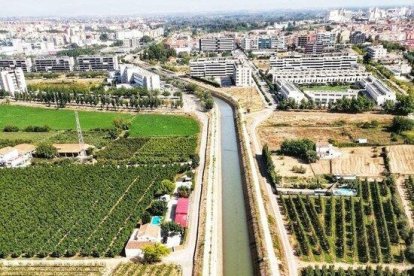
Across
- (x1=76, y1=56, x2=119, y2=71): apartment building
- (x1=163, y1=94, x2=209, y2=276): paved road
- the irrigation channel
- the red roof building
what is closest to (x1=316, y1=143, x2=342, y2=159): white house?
the irrigation channel

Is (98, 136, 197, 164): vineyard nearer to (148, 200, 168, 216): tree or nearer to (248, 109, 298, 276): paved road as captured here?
(248, 109, 298, 276): paved road

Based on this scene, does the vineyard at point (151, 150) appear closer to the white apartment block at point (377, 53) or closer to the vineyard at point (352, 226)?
the vineyard at point (352, 226)

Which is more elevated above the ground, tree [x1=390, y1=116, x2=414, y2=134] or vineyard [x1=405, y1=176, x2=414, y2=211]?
tree [x1=390, y1=116, x2=414, y2=134]

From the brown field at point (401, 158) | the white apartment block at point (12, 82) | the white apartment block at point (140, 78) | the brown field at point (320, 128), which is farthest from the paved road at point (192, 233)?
the white apartment block at point (12, 82)

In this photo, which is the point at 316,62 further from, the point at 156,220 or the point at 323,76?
the point at 156,220

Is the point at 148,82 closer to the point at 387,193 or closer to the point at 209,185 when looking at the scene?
the point at 209,185

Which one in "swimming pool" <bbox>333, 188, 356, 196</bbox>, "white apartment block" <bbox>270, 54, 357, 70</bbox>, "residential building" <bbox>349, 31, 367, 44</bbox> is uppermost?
"residential building" <bbox>349, 31, 367, 44</bbox>
